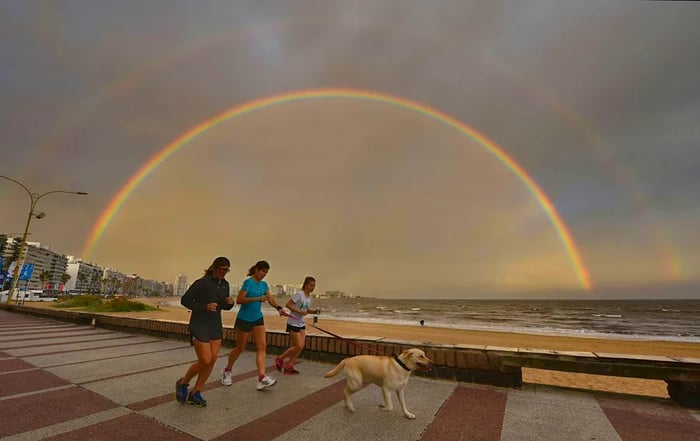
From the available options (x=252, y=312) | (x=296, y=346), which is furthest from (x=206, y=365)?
(x=296, y=346)

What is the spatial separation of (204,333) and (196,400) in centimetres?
86

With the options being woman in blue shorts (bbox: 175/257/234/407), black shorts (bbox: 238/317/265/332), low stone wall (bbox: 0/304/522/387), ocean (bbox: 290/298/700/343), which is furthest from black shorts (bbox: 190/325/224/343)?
ocean (bbox: 290/298/700/343)

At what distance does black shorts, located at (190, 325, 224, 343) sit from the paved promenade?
872mm

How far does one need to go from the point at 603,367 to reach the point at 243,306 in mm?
5875

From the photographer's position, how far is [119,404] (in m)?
4.52

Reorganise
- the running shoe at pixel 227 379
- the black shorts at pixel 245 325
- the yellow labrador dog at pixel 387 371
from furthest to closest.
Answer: the black shorts at pixel 245 325, the running shoe at pixel 227 379, the yellow labrador dog at pixel 387 371

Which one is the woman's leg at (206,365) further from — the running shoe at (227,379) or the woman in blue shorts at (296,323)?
the woman in blue shorts at (296,323)

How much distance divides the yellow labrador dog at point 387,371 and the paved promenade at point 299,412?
0.26 metres

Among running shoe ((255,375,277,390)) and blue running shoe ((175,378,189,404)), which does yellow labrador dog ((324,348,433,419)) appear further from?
blue running shoe ((175,378,189,404))

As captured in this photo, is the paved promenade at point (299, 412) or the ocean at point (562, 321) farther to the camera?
the ocean at point (562, 321)

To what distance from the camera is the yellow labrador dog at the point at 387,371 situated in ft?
14.1

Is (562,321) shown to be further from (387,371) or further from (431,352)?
(387,371)

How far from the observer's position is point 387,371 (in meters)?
4.37

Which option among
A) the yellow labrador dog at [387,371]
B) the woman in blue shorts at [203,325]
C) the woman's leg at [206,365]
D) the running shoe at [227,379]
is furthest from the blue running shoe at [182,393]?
the yellow labrador dog at [387,371]
